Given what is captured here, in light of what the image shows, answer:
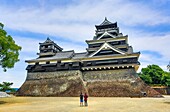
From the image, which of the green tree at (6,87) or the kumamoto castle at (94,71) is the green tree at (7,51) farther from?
the kumamoto castle at (94,71)

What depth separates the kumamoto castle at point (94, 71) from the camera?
31.0 metres

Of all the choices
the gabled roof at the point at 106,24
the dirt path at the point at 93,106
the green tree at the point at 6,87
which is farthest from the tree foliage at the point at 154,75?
the green tree at the point at 6,87

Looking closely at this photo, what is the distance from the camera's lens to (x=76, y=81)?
3338 cm

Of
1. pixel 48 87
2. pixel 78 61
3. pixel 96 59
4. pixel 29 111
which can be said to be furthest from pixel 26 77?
pixel 29 111

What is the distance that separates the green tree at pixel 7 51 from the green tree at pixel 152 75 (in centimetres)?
3594

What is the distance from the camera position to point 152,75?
47.7 m

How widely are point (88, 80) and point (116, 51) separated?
8.64 m

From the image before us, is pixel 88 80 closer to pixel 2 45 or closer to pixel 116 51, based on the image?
pixel 116 51

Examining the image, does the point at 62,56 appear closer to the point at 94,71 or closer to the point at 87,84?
the point at 94,71

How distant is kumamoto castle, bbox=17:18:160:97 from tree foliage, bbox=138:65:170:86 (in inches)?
491

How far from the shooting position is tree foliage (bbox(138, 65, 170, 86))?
147 feet

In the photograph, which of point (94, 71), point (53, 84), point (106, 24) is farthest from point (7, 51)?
point (106, 24)

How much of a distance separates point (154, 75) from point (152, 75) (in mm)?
612

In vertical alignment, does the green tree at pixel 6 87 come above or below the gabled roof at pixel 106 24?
below
